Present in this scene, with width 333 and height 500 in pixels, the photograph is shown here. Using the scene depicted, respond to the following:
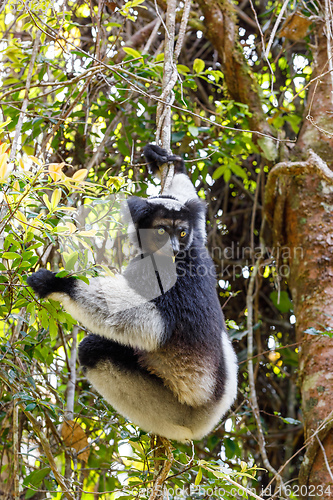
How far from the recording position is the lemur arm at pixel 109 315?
2576mm

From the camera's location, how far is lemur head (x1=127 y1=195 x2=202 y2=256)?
3.00 metres

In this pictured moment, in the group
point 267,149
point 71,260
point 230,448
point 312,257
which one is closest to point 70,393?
point 230,448

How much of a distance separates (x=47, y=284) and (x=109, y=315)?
38 cm

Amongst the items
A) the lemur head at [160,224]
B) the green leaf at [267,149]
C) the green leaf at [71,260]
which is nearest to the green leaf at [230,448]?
the lemur head at [160,224]

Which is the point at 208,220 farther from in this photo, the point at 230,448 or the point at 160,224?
the point at 230,448

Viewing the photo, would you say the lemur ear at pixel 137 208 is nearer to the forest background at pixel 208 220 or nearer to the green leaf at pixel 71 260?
the forest background at pixel 208 220

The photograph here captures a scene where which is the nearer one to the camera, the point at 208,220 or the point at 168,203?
the point at 168,203

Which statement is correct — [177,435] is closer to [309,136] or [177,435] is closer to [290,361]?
[290,361]

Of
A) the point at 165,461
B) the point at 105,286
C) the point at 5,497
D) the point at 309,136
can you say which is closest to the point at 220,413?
the point at 165,461

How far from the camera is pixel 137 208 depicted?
3045 mm

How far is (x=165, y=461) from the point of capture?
2.35 meters

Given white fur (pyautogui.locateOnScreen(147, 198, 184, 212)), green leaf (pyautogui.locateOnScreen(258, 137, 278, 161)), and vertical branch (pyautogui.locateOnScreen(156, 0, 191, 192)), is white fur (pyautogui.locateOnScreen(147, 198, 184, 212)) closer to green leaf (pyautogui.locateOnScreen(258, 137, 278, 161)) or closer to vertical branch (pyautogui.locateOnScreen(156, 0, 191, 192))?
vertical branch (pyautogui.locateOnScreen(156, 0, 191, 192))

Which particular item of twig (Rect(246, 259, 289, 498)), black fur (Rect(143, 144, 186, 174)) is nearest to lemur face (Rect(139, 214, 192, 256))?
black fur (Rect(143, 144, 186, 174))

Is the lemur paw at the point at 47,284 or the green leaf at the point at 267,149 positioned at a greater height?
the green leaf at the point at 267,149
